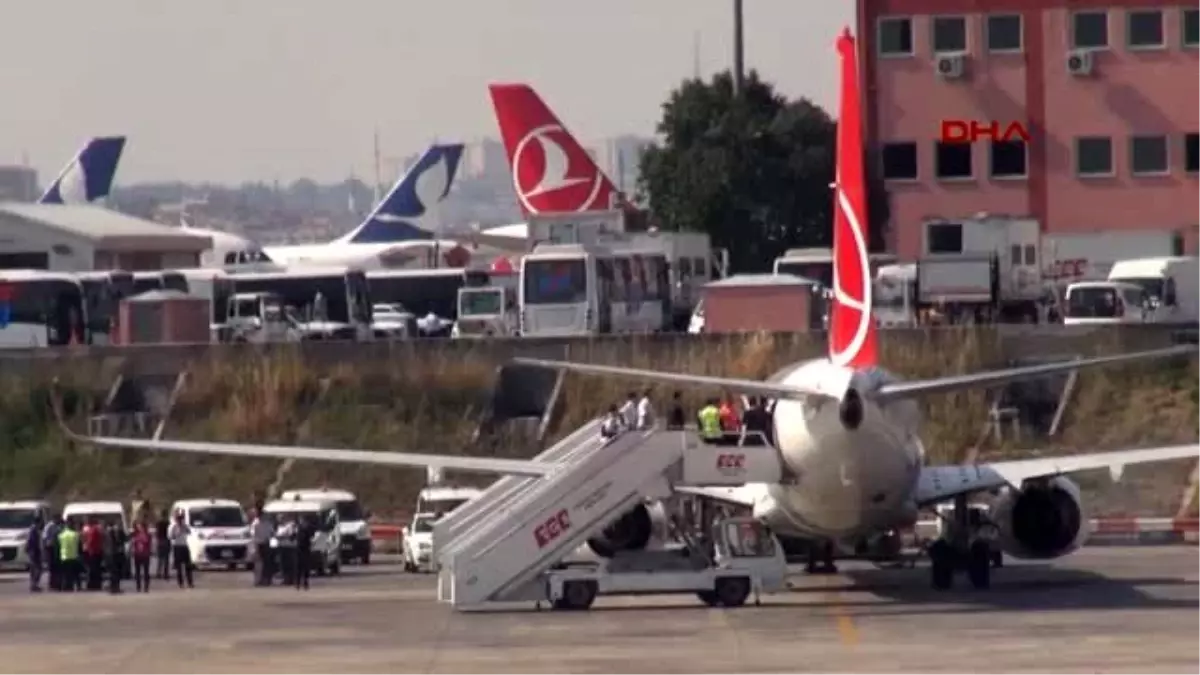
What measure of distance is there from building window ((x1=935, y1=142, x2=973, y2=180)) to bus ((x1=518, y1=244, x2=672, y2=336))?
22.7 metres

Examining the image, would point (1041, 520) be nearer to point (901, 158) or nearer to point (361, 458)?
point (361, 458)

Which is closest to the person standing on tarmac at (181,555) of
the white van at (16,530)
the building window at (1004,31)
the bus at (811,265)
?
the white van at (16,530)

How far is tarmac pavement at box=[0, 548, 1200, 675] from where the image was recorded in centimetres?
3819

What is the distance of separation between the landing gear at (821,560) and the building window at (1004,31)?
184 feet

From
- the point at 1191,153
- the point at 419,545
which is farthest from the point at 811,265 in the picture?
the point at 419,545

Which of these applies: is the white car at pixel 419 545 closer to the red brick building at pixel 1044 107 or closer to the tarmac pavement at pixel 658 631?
the tarmac pavement at pixel 658 631

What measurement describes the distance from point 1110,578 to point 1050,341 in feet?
78.9

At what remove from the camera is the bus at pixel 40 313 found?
97.1 meters

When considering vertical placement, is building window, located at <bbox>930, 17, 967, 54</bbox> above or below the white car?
above

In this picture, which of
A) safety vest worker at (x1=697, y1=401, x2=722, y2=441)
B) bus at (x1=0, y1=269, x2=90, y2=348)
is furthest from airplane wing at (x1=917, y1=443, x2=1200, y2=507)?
bus at (x1=0, y1=269, x2=90, y2=348)

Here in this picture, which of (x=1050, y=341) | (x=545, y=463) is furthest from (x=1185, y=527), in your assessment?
(x=545, y=463)

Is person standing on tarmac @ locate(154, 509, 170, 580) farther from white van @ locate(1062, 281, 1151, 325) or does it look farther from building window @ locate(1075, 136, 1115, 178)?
building window @ locate(1075, 136, 1115, 178)

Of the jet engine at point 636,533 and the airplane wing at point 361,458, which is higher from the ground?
the airplane wing at point 361,458

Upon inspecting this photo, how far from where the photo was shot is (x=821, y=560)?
55.8 m
